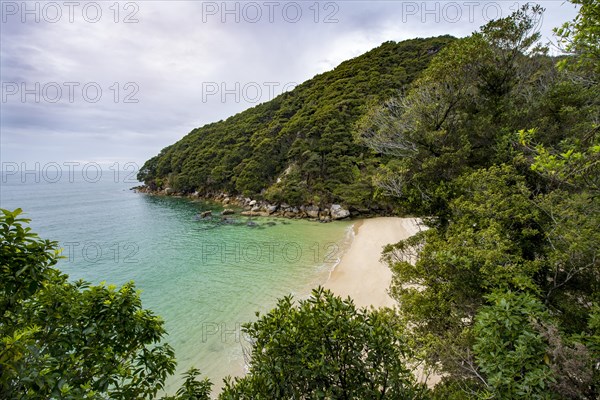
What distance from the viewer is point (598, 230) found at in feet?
16.4

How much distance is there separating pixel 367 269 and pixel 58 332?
14.8 meters

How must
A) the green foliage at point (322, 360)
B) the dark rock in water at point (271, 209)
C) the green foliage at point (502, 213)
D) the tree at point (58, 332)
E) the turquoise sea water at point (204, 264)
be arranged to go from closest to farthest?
the tree at point (58, 332) < the green foliage at point (322, 360) < the green foliage at point (502, 213) < the turquoise sea water at point (204, 264) < the dark rock in water at point (271, 209)

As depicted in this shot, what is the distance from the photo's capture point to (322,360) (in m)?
3.19

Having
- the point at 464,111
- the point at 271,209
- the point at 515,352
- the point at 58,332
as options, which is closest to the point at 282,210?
the point at 271,209

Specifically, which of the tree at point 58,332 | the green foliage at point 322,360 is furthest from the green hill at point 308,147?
the tree at point 58,332

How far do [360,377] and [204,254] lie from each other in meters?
19.4

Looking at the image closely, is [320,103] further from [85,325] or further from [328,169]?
[85,325]

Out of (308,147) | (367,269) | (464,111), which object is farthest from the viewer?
(308,147)

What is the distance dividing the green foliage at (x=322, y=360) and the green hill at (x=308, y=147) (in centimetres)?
2080

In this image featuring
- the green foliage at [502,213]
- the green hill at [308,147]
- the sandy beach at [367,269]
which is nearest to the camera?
the green foliage at [502,213]

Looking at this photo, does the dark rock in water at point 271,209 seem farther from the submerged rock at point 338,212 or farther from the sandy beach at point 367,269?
the sandy beach at point 367,269

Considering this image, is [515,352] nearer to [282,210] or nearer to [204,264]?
[204,264]

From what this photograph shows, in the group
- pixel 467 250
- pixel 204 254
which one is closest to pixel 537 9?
pixel 467 250

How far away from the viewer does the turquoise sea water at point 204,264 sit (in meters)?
10.6
